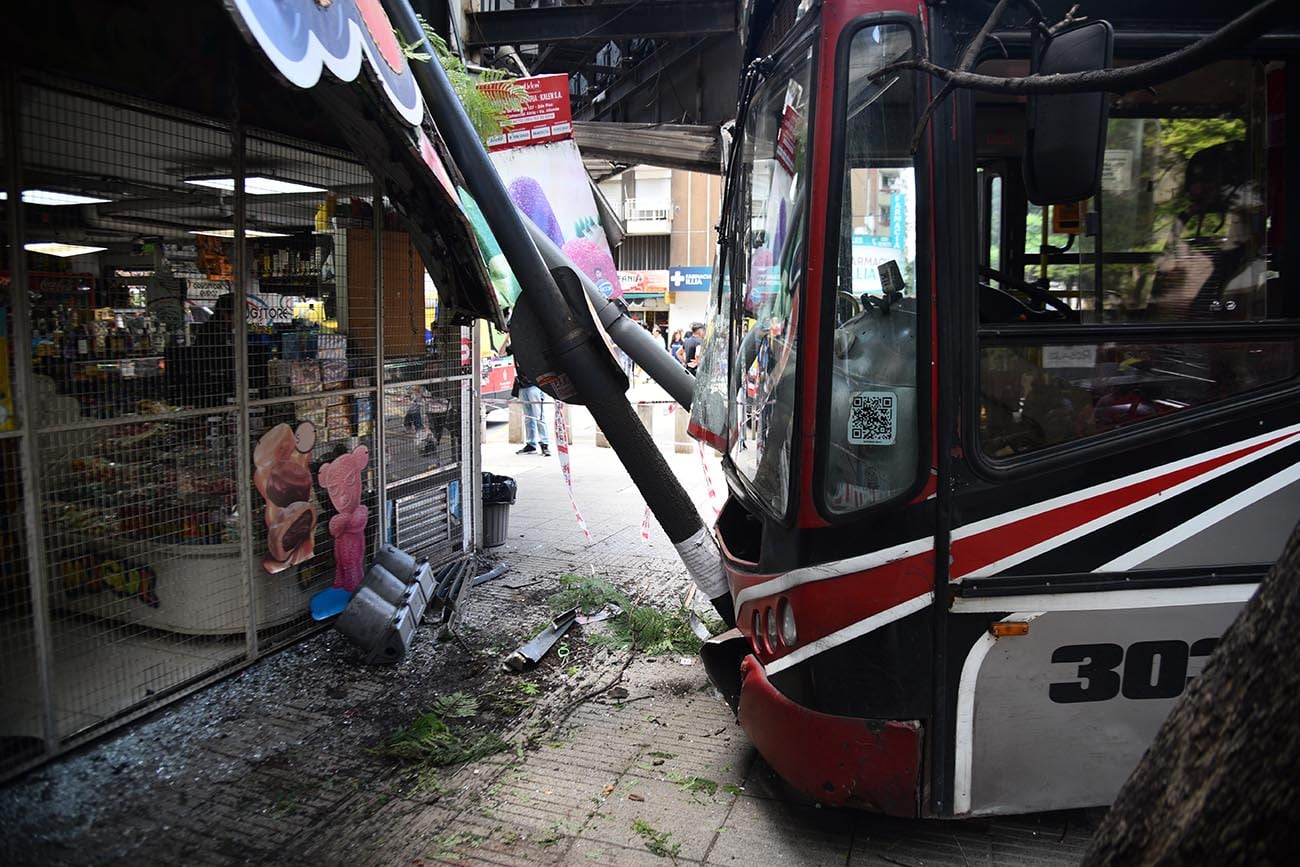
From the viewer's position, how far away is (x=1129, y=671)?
10.7ft

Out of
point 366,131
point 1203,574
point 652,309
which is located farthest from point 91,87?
point 652,309

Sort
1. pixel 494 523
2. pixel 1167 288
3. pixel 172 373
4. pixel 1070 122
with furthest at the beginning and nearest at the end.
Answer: pixel 494 523, pixel 172 373, pixel 1167 288, pixel 1070 122

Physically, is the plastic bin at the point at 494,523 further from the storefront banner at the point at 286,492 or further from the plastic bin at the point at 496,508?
the storefront banner at the point at 286,492

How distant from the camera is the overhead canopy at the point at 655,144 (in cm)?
869

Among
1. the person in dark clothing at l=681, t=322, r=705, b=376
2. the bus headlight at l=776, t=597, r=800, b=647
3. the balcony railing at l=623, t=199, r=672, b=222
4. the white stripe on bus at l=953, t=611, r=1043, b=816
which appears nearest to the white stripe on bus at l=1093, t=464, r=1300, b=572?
the white stripe on bus at l=953, t=611, r=1043, b=816

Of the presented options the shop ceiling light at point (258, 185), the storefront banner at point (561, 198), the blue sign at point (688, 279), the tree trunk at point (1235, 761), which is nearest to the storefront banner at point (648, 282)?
the blue sign at point (688, 279)

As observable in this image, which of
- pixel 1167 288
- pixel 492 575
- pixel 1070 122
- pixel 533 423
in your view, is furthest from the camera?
pixel 533 423

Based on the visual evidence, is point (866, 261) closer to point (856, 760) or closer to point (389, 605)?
point (856, 760)

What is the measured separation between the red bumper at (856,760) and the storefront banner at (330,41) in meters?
2.83

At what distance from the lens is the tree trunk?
1243 millimetres

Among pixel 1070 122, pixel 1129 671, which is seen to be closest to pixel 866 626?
pixel 1129 671

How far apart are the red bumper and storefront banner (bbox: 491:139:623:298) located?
4941mm

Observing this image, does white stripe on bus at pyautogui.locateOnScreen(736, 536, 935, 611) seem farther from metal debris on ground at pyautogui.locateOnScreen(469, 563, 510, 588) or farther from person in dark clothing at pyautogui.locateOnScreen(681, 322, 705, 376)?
person in dark clothing at pyautogui.locateOnScreen(681, 322, 705, 376)

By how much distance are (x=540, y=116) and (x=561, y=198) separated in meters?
0.72
